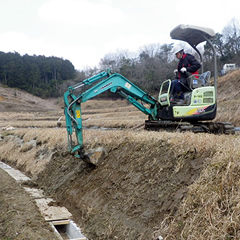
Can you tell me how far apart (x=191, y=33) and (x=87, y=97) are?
3.75 meters

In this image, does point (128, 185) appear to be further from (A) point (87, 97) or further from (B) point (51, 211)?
(A) point (87, 97)

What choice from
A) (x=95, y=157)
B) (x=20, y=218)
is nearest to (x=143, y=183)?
(x=95, y=157)

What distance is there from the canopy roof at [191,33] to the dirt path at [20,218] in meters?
6.14

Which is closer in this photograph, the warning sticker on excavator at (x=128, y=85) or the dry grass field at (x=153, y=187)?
the dry grass field at (x=153, y=187)

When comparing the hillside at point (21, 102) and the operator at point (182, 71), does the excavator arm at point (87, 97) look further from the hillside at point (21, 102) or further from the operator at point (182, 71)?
the hillside at point (21, 102)

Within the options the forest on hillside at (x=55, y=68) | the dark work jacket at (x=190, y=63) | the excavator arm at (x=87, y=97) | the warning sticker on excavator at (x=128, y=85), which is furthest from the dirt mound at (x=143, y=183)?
the forest on hillside at (x=55, y=68)

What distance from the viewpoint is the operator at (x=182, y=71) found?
8336 mm

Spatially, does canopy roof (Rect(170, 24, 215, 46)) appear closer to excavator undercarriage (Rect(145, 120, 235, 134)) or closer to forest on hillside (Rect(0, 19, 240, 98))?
excavator undercarriage (Rect(145, 120, 235, 134))

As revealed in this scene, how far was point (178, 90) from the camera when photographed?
875 cm

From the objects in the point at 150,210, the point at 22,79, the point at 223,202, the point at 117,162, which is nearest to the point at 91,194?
the point at 117,162

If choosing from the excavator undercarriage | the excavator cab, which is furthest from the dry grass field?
the excavator cab

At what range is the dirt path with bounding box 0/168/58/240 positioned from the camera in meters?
5.03

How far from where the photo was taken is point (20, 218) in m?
5.68

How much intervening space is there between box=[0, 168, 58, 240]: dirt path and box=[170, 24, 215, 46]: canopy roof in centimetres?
614
